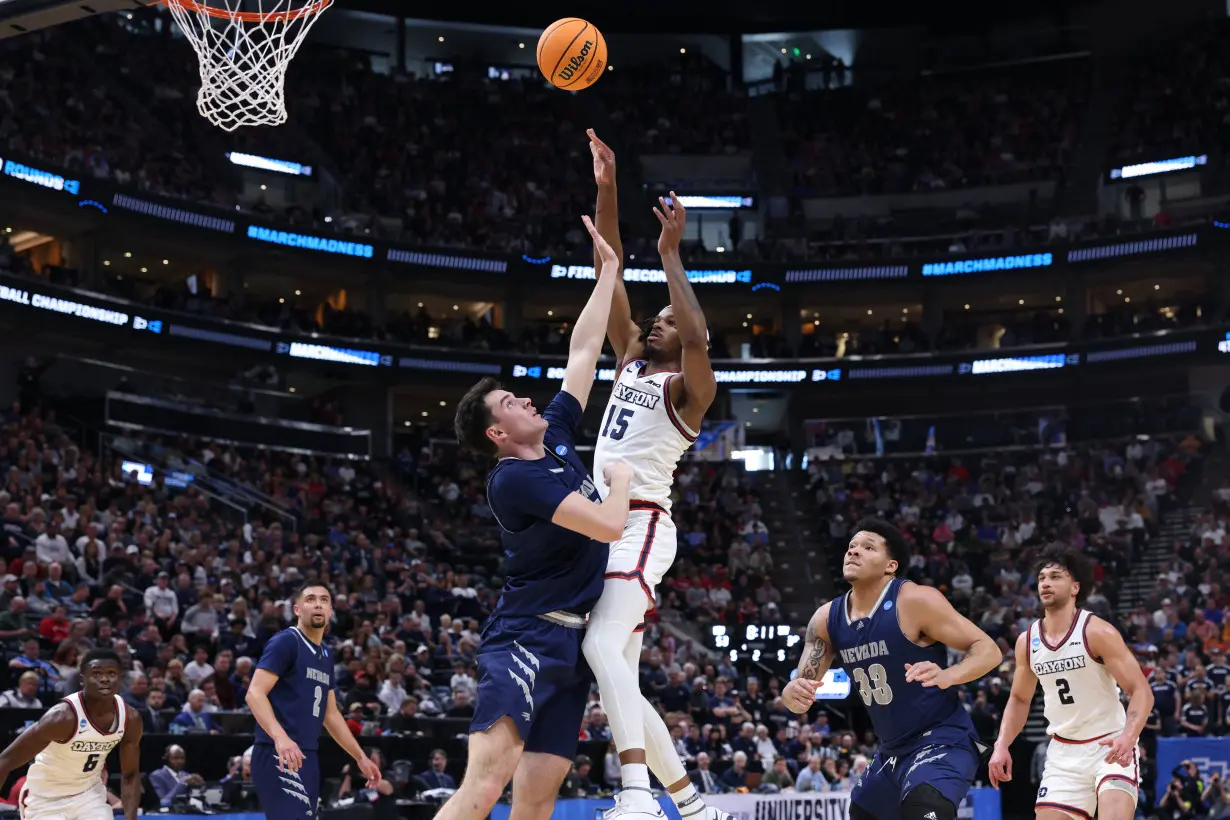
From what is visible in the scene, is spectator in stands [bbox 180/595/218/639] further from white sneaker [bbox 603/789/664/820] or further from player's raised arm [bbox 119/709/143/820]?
white sneaker [bbox 603/789/664/820]

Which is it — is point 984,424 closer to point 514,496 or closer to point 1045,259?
point 1045,259

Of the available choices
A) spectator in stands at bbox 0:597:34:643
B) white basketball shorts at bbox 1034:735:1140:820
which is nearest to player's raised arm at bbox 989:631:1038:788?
white basketball shorts at bbox 1034:735:1140:820

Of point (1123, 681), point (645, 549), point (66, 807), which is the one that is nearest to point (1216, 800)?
point (1123, 681)

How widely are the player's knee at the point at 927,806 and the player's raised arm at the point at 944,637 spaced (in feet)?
1.86

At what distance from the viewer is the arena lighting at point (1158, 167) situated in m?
38.5

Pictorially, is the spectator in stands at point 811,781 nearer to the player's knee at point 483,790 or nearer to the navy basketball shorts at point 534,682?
the navy basketball shorts at point 534,682

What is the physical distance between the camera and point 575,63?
9320 mm

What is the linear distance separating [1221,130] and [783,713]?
23.7 metres

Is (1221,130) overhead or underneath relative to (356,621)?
overhead

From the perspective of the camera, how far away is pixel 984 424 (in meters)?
38.5

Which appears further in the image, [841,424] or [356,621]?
[841,424]

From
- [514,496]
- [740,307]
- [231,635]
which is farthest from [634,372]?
[740,307]

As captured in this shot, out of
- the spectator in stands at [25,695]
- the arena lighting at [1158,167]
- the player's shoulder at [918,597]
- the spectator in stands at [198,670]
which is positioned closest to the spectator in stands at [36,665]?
the spectator in stands at [25,695]

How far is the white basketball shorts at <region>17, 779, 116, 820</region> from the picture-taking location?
31.5 feet
